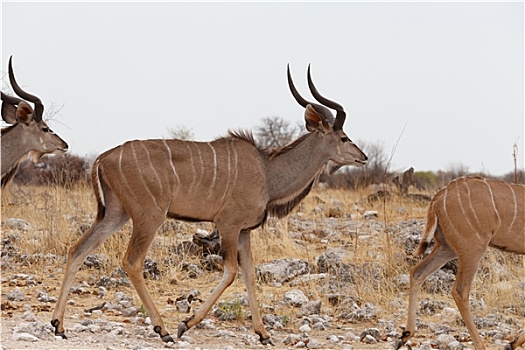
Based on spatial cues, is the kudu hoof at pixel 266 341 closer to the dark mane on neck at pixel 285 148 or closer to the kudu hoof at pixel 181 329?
the kudu hoof at pixel 181 329

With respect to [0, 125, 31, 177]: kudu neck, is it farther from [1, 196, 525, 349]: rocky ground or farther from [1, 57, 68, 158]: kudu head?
[1, 196, 525, 349]: rocky ground

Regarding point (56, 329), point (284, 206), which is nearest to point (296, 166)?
point (284, 206)

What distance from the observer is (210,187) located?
5652mm

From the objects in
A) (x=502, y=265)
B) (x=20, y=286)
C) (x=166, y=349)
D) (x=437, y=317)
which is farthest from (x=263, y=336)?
(x=502, y=265)

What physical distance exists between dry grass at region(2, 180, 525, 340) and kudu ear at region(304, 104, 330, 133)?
1.35m

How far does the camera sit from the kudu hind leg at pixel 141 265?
17.1 feet

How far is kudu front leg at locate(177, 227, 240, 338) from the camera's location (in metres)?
5.34

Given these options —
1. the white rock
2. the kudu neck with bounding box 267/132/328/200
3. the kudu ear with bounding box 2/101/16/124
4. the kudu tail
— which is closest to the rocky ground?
the white rock

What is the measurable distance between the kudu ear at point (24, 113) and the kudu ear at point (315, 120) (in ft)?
6.80

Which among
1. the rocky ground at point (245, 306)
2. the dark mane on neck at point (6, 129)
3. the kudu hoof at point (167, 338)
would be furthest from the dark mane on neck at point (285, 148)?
the dark mane on neck at point (6, 129)

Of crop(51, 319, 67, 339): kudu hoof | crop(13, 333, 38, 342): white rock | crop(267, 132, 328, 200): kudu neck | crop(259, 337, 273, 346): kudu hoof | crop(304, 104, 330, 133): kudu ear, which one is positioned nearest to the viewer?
crop(13, 333, 38, 342): white rock

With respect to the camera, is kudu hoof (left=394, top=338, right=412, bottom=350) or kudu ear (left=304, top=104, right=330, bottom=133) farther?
kudu ear (left=304, top=104, right=330, bottom=133)

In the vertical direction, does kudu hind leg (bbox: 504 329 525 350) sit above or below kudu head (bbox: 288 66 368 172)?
below

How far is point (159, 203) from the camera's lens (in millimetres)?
5383
